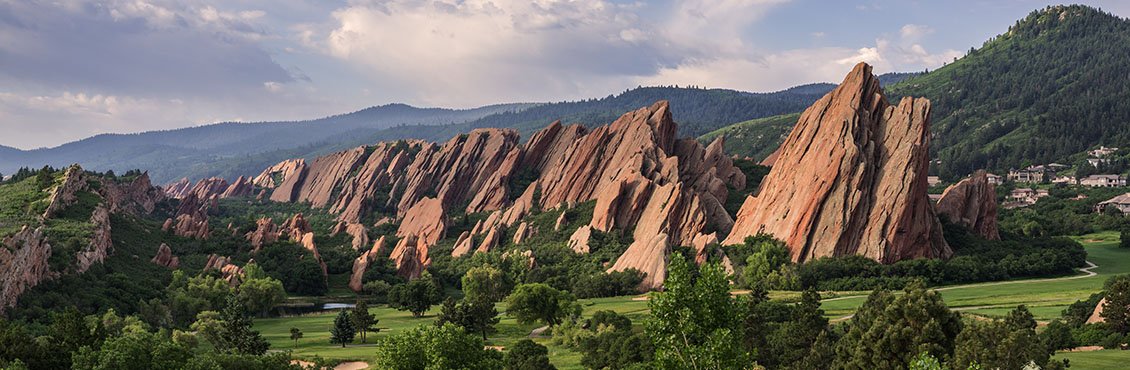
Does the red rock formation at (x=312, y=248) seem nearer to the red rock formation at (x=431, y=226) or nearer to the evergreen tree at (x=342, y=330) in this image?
the red rock formation at (x=431, y=226)

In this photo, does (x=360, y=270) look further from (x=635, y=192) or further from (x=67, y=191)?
(x=635, y=192)

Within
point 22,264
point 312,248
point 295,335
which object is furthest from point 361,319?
point 312,248

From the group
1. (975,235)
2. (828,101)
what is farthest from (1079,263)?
(828,101)

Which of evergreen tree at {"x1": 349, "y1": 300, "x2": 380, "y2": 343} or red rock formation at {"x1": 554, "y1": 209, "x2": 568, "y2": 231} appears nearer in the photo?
evergreen tree at {"x1": 349, "y1": 300, "x2": 380, "y2": 343}

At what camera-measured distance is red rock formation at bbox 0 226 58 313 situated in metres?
86.2

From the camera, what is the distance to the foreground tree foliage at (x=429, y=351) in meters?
43.7

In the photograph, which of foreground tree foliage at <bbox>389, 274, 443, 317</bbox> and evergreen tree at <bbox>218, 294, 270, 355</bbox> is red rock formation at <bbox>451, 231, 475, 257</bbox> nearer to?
foreground tree foliage at <bbox>389, 274, 443, 317</bbox>

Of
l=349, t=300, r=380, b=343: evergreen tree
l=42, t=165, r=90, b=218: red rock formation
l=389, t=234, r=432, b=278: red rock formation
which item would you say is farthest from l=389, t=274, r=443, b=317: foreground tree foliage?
l=42, t=165, r=90, b=218: red rock formation

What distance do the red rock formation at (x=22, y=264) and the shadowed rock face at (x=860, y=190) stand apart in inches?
3703

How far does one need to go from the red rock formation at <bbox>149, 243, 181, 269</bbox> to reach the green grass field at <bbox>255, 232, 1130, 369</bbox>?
30.6m

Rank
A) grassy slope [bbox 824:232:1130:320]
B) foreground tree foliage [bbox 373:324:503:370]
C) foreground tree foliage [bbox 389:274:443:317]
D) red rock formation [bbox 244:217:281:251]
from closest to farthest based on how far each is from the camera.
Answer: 1. foreground tree foliage [bbox 373:324:503:370]
2. grassy slope [bbox 824:232:1130:320]
3. foreground tree foliage [bbox 389:274:443:317]
4. red rock formation [bbox 244:217:281:251]

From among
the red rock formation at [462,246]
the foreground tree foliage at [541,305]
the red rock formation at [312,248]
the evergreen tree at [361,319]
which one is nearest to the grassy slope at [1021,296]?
the foreground tree foliage at [541,305]

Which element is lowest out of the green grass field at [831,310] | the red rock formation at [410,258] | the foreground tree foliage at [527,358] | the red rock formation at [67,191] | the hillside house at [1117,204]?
the green grass field at [831,310]

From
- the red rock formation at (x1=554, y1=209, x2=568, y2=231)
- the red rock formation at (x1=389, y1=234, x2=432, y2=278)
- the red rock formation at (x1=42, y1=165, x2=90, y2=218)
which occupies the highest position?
the red rock formation at (x1=42, y1=165, x2=90, y2=218)
